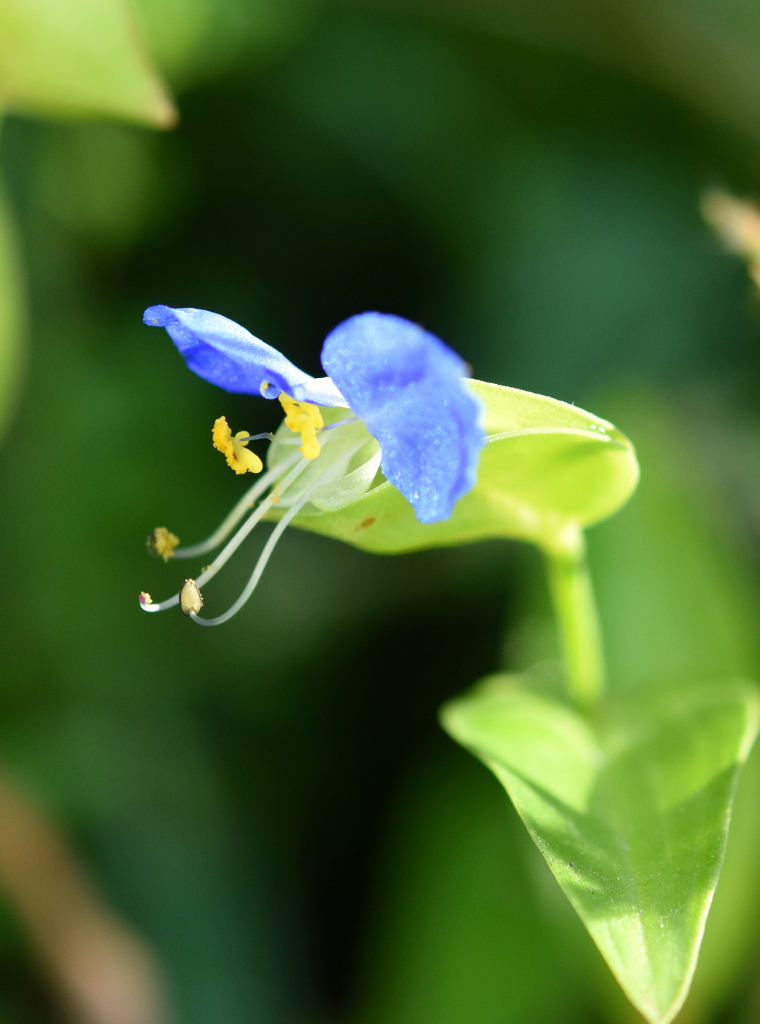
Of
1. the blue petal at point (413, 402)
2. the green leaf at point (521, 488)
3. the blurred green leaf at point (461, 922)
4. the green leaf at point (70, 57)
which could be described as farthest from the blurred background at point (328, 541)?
the blue petal at point (413, 402)

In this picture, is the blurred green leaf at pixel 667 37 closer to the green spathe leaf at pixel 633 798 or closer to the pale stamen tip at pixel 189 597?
the green spathe leaf at pixel 633 798

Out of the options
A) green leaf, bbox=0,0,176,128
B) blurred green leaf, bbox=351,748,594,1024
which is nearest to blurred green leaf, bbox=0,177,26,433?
green leaf, bbox=0,0,176,128

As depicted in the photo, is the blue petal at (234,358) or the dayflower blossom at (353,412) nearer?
the dayflower blossom at (353,412)

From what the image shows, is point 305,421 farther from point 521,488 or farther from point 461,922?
point 461,922

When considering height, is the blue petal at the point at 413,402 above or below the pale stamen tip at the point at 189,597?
above

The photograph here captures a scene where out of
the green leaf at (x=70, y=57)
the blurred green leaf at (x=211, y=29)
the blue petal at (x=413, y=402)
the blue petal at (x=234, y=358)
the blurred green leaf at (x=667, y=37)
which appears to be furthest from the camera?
the blurred green leaf at (x=667, y=37)

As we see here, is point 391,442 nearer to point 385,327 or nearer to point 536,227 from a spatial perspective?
point 385,327
